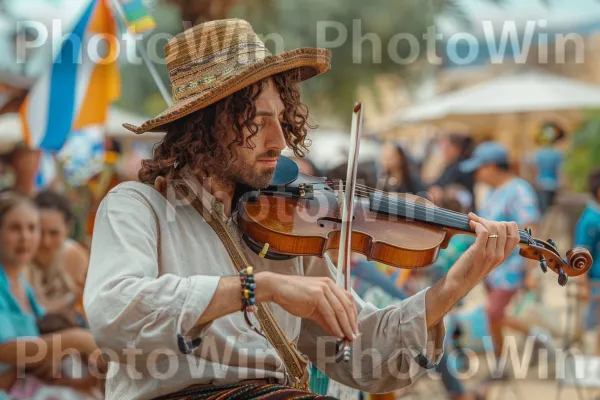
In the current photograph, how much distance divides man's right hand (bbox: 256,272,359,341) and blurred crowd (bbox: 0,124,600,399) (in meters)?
1.96

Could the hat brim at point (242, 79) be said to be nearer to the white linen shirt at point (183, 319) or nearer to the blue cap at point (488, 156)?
the white linen shirt at point (183, 319)

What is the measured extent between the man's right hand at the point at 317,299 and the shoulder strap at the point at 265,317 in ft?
1.36

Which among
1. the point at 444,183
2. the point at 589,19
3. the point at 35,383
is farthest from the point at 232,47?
the point at 589,19

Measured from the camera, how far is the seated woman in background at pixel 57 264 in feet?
15.6

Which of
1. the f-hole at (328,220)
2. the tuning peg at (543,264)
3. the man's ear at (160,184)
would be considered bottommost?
the tuning peg at (543,264)

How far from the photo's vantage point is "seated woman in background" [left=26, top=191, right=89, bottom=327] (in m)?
4.74

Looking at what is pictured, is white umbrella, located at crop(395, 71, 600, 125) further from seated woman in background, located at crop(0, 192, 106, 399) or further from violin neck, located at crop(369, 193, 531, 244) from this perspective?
violin neck, located at crop(369, 193, 531, 244)

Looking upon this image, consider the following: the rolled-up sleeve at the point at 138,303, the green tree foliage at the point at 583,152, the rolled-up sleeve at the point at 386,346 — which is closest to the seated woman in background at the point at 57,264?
the rolled-up sleeve at the point at 386,346

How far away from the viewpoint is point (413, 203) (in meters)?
2.74

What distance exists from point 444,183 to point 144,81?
12.2 m

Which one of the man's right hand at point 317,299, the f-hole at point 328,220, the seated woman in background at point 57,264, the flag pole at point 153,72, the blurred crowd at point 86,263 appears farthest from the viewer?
the seated woman in background at point 57,264

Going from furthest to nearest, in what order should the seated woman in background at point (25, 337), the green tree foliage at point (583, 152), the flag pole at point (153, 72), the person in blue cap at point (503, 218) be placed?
1. the green tree foliage at point (583, 152)
2. the person in blue cap at point (503, 218)
3. the seated woman in background at point (25, 337)
4. the flag pole at point (153, 72)

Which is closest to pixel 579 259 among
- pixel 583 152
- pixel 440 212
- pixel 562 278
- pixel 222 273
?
pixel 562 278

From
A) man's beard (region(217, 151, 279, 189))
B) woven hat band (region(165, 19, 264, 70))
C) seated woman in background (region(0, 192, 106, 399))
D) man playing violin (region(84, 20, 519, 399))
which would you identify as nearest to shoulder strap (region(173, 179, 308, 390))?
man playing violin (region(84, 20, 519, 399))
